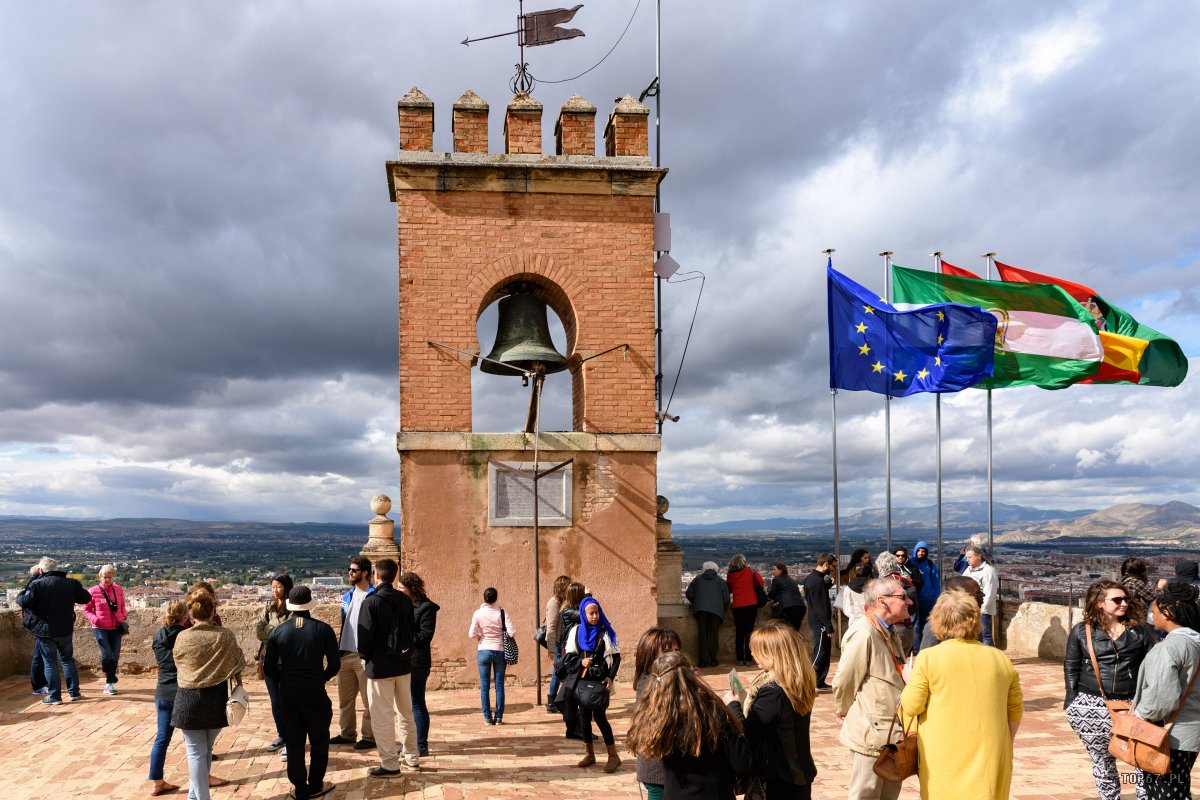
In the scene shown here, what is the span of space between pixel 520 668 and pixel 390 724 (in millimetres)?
4311

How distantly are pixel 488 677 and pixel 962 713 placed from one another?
19.4ft

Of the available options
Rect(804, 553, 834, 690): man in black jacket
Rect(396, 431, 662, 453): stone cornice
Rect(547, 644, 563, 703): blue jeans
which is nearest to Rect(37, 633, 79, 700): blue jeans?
Rect(396, 431, 662, 453): stone cornice

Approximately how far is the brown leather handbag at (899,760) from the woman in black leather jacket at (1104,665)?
2.02 meters

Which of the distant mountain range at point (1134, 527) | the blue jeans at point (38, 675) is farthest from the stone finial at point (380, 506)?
the distant mountain range at point (1134, 527)

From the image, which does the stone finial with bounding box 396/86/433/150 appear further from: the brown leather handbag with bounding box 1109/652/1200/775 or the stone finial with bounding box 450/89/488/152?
the brown leather handbag with bounding box 1109/652/1200/775

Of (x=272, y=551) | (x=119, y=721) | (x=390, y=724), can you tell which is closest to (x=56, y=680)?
(x=119, y=721)

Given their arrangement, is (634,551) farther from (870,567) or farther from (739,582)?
(870,567)

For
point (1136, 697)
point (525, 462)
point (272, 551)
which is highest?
point (525, 462)

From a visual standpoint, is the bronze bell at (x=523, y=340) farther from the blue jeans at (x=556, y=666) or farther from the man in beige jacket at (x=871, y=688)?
the man in beige jacket at (x=871, y=688)

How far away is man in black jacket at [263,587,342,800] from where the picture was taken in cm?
675

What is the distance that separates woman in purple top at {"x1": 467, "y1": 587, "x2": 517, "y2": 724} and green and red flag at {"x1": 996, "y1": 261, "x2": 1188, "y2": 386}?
10330 millimetres

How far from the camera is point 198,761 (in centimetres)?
659

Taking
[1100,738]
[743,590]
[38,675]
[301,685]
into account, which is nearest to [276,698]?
[301,685]

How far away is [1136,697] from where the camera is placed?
5543 millimetres
